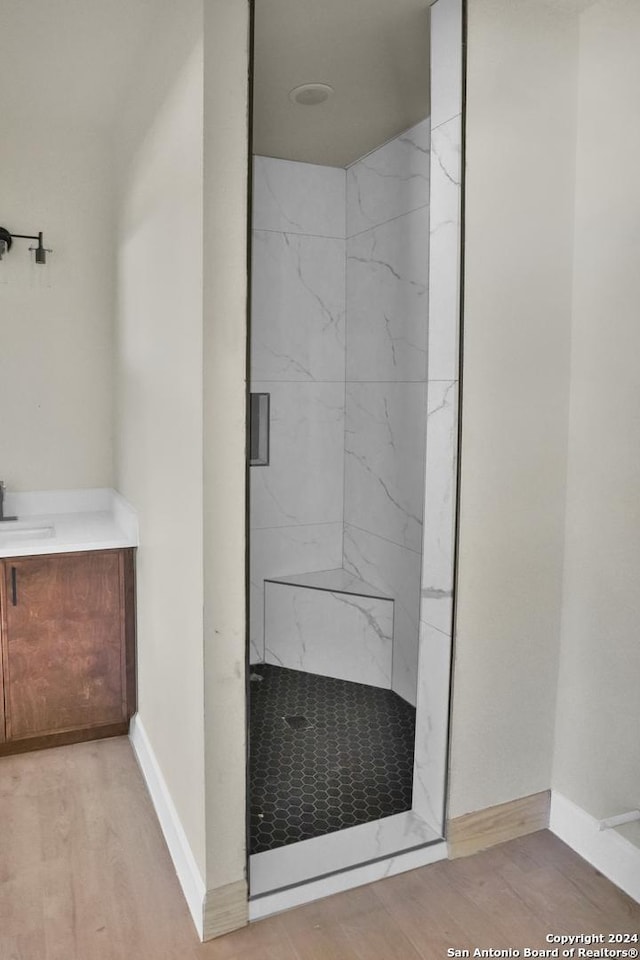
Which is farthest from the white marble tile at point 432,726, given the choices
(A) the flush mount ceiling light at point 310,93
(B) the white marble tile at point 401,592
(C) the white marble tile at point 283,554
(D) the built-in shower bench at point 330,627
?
(A) the flush mount ceiling light at point 310,93

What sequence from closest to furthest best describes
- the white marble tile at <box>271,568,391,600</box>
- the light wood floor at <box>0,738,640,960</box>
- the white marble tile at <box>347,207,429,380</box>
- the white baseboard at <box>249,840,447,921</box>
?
the light wood floor at <box>0,738,640,960</box> < the white baseboard at <box>249,840,447,921</box> < the white marble tile at <box>347,207,429,380</box> < the white marble tile at <box>271,568,391,600</box>

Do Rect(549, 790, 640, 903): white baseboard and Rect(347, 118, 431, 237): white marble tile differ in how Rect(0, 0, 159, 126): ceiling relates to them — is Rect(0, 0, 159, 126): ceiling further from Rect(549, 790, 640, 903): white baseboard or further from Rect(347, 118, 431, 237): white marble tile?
Rect(549, 790, 640, 903): white baseboard

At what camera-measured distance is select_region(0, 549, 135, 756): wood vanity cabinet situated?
2.83 metres

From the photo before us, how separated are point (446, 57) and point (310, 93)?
0.71 meters

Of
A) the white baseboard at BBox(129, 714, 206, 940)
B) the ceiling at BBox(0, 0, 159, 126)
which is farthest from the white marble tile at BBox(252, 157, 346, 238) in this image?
the white baseboard at BBox(129, 714, 206, 940)

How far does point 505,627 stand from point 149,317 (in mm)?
1582

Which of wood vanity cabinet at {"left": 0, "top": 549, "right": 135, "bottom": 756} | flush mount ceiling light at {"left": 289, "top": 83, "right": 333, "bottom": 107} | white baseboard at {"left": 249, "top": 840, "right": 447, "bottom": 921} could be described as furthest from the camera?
wood vanity cabinet at {"left": 0, "top": 549, "right": 135, "bottom": 756}

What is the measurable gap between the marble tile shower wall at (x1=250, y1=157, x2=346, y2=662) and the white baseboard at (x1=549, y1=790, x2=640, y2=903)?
1675 mm

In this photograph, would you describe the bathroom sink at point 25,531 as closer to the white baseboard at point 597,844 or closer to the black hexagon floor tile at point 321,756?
the black hexagon floor tile at point 321,756

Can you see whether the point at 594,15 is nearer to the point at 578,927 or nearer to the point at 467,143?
the point at 467,143

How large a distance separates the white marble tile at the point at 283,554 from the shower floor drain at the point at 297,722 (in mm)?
595

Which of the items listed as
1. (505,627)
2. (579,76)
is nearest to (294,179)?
(579,76)

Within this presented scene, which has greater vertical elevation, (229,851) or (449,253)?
(449,253)

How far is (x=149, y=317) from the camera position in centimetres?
256
